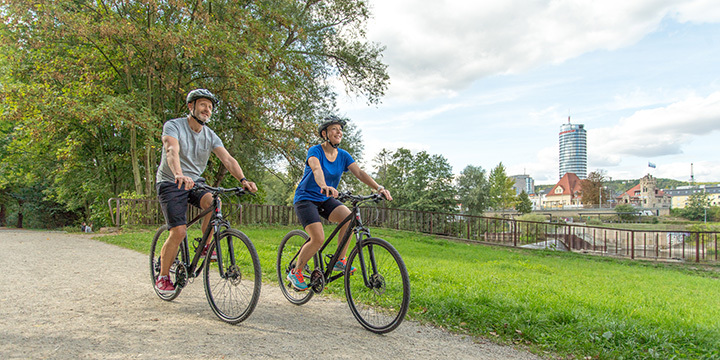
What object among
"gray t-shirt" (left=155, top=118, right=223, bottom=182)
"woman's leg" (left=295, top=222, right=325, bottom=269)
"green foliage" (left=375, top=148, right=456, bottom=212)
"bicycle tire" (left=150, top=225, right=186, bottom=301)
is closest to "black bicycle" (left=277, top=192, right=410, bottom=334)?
"woman's leg" (left=295, top=222, right=325, bottom=269)

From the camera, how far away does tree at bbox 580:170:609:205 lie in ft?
282

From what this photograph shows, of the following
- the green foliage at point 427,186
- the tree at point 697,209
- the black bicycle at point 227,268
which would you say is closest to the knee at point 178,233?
the black bicycle at point 227,268

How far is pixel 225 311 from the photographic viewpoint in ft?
12.3

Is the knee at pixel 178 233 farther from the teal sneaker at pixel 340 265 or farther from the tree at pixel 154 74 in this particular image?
the tree at pixel 154 74

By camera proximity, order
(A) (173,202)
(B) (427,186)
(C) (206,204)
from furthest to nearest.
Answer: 1. (B) (427,186)
2. (C) (206,204)
3. (A) (173,202)

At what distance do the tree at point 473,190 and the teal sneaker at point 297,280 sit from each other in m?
42.9

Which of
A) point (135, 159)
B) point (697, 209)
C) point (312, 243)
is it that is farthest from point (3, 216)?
point (697, 209)

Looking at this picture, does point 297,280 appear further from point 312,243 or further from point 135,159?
point 135,159

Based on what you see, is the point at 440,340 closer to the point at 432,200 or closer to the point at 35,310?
the point at 35,310

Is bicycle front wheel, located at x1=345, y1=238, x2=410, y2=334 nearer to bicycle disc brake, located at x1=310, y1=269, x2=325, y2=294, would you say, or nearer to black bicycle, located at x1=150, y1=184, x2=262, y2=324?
bicycle disc brake, located at x1=310, y1=269, x2=325, y2=294

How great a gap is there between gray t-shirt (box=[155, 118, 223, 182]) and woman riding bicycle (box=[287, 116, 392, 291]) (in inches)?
40.0

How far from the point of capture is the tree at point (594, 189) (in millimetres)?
85812

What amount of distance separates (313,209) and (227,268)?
971mm

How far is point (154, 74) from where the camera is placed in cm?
1617
